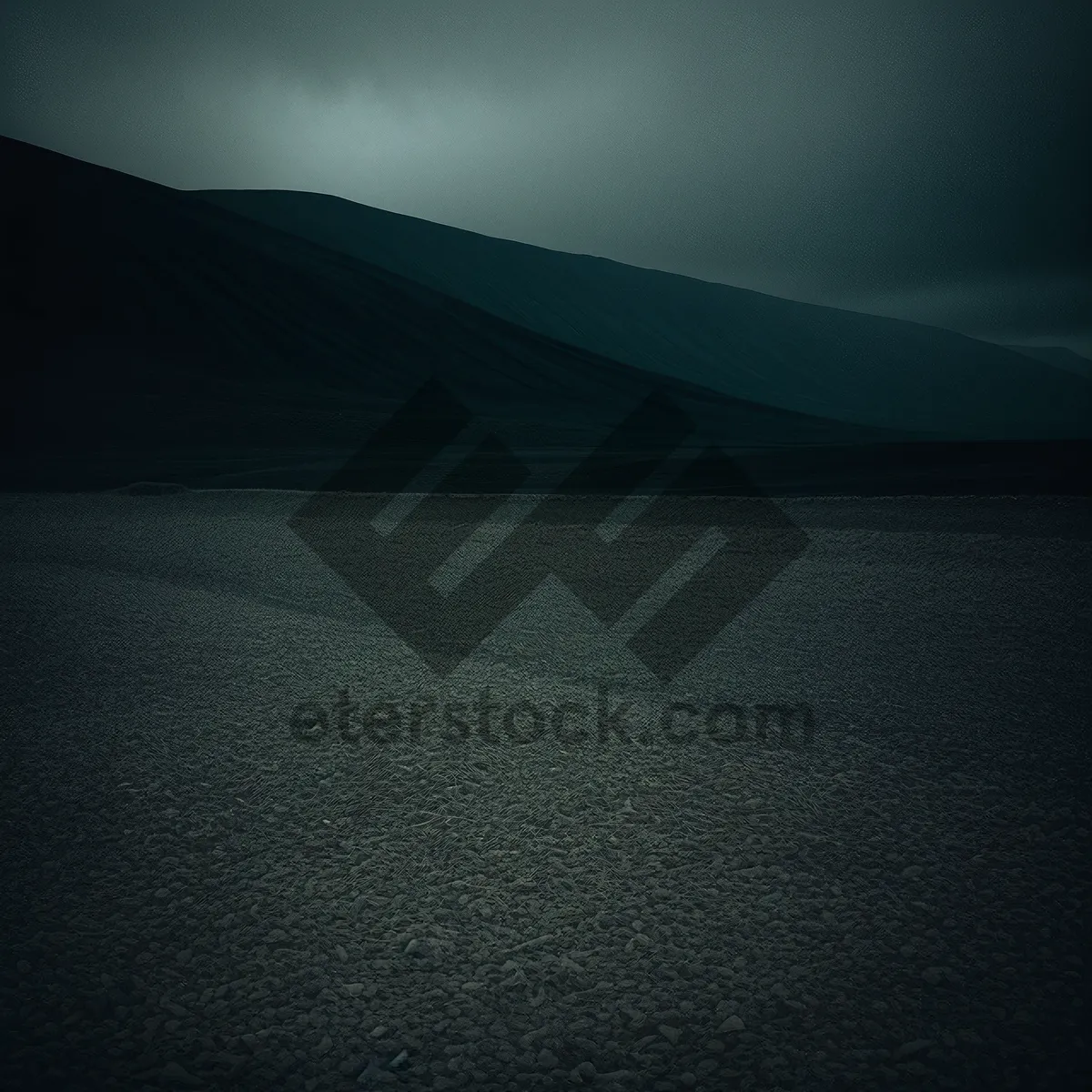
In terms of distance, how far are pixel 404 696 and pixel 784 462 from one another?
893 inches

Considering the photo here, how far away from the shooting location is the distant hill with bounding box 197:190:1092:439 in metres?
94.2

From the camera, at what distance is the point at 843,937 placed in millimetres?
3273

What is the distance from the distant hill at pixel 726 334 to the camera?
94188 mm

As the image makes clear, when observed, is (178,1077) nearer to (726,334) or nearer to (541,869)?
(541,869)

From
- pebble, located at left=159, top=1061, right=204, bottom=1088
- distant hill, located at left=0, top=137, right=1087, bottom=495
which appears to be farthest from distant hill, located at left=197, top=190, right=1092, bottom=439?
pebble, located at left=159, top=1061, right=204, bottom=1088

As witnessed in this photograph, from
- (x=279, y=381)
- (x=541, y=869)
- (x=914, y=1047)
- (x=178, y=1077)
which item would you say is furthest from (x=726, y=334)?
(x=178, y=1077)

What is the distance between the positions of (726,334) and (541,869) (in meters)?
129

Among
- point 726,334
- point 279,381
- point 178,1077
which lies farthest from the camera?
point 726,334

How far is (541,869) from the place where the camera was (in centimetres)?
379

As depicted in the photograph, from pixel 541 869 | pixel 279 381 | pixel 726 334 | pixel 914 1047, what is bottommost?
pixel 914 1047

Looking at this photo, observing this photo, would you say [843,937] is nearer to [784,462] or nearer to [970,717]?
[970,717]

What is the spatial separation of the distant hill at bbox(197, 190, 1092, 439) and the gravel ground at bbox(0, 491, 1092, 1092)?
253ft

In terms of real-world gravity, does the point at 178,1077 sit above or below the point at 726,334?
below

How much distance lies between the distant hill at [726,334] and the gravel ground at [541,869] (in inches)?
3032
